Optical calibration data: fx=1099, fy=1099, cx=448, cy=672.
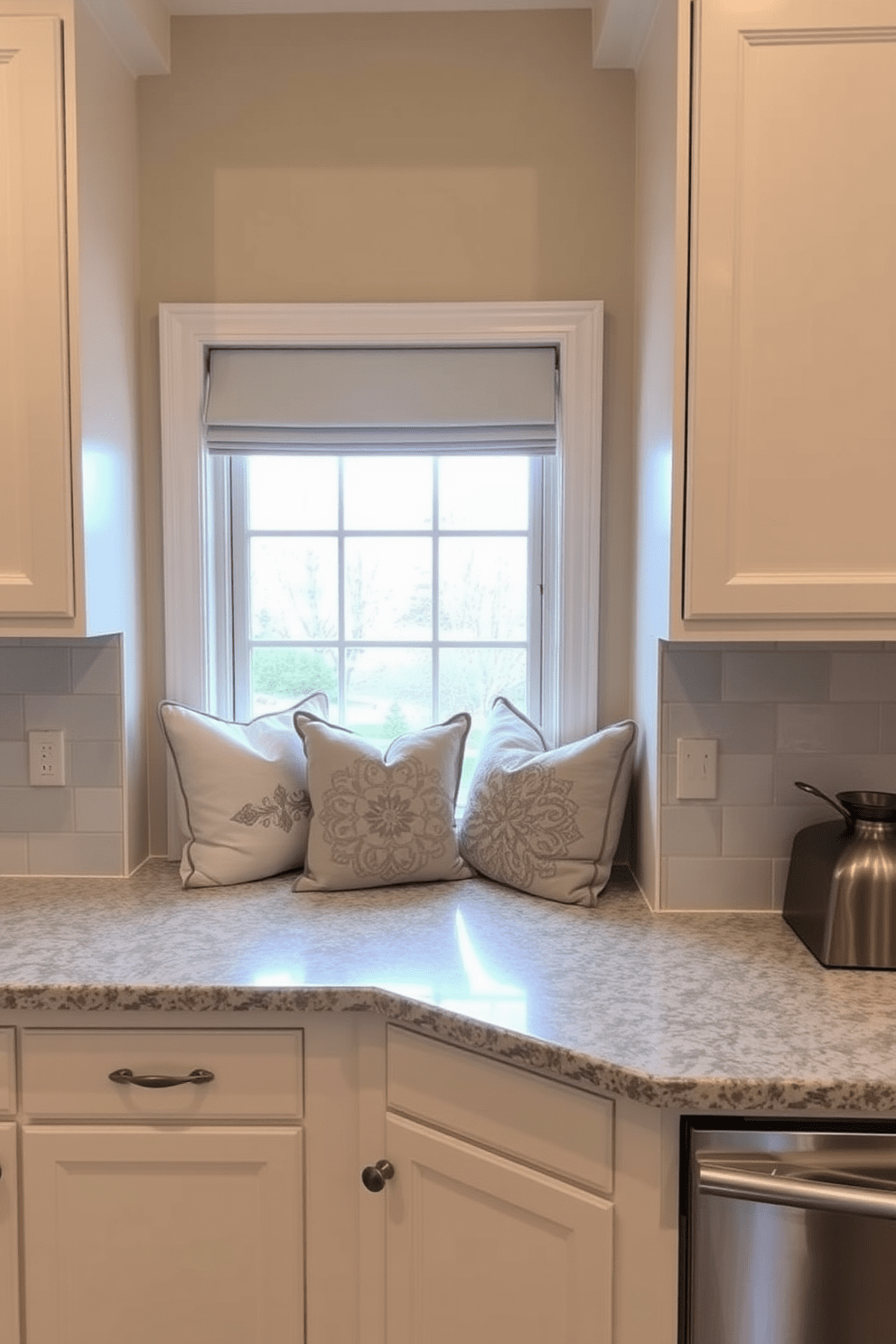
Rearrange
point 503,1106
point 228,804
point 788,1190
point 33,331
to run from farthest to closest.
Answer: point 228,804
point 33,331
point 503,1106
point 788,1190

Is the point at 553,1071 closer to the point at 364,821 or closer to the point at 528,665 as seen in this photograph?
the point at 364,821

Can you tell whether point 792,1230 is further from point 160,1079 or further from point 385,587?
point 385,587

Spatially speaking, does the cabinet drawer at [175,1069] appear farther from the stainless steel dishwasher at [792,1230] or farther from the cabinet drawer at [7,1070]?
the stainless steel dishwasher at [792,1230]

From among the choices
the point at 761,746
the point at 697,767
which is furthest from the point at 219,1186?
the point at 761,746

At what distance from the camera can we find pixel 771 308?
164cm

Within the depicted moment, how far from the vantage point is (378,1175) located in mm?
1591

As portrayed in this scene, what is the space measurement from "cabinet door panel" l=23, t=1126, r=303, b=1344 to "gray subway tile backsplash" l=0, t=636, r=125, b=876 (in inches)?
24.6

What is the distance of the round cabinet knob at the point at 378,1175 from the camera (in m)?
1.59

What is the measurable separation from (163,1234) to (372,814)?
0.75 metres

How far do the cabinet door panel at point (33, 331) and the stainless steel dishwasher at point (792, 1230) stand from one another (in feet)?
4.29

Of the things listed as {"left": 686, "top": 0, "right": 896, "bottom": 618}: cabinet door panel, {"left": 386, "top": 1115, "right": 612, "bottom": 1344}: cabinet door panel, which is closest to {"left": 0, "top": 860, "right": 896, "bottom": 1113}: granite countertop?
{"left": 386, "top": 1115, "right": 612, "bottom": 1344}: cabinet door panel

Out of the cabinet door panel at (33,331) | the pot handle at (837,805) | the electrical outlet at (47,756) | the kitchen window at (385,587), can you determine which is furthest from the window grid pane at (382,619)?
the pot handle at (837,805)

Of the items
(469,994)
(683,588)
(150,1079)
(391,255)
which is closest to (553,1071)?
(469,994)

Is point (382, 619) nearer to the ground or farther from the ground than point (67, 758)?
farther from the ground
